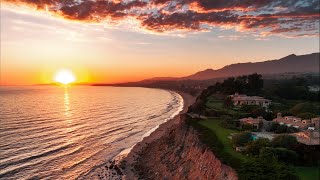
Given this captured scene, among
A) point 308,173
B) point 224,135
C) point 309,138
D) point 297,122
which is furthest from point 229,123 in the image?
point 308,173

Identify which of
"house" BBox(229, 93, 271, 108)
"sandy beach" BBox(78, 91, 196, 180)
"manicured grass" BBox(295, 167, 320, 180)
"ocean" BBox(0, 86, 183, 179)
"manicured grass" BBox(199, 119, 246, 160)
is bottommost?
"sandy beach" BBox(78, 91, 196, 180)

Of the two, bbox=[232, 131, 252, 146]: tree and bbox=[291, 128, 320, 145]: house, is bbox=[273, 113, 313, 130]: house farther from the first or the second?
bbox=[232, 131, 252, 146]: tree

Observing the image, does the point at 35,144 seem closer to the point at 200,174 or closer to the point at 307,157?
the point at 200,174

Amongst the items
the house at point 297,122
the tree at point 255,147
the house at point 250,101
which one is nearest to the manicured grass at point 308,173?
the tree at point 255,147

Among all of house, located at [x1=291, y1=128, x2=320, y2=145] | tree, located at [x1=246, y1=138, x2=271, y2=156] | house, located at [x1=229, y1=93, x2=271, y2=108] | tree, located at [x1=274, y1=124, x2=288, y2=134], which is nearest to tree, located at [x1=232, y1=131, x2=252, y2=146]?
tree, located at [x1=246, y1=138, x2=271, y2=156]

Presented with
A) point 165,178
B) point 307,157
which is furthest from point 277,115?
point 165,178
